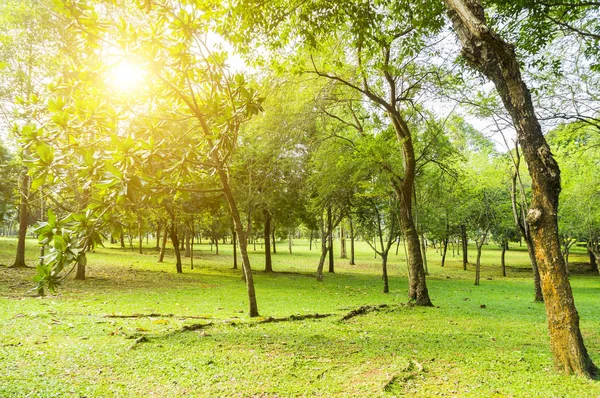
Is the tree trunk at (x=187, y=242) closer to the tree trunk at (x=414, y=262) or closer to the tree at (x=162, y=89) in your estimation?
the tree trunk at (x=414, y=262)

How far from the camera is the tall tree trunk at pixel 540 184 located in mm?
4836

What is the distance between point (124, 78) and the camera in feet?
18.1

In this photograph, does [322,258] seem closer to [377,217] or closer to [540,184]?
[377,217]

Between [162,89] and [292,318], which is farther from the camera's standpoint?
[292,318]

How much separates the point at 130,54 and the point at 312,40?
3.61 metres

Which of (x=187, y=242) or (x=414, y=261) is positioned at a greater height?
(x=414, y=261)

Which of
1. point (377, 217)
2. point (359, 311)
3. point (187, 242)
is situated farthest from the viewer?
point (187, 242)

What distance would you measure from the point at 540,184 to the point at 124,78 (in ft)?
21.0

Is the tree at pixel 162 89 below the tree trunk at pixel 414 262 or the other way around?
the other way around

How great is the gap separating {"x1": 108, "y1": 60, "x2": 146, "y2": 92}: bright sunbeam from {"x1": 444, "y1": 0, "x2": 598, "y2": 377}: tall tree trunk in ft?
16.0

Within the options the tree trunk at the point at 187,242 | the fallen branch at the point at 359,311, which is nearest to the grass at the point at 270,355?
the fallen branch at the point at 359,311

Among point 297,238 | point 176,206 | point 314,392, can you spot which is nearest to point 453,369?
point 314,392

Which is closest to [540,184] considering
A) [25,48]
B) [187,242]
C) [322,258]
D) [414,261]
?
[414,261]

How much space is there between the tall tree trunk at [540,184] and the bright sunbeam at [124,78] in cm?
488
